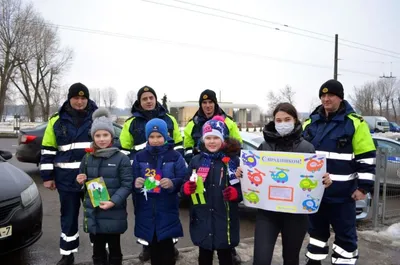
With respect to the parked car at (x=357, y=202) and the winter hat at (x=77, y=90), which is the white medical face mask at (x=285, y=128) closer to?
the winter hat at (x=77, y=90)

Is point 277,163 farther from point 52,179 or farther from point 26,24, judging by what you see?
point 26,24

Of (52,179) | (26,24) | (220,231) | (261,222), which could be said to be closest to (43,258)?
(52,179)

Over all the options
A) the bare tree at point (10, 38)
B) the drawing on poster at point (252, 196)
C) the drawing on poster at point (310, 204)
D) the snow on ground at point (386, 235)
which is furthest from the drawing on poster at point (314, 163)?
the bare tree at point (10, 38)

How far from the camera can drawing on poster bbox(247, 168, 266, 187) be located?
9.76 ft

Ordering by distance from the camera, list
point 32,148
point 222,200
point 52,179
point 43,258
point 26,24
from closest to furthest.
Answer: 1. point 222,200
2. point 52,179
3. point 43,258
4. point 32,148
5. point 26,24

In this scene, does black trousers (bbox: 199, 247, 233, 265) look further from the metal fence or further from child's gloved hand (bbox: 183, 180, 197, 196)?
the metal fence

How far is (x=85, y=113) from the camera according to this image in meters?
3.93

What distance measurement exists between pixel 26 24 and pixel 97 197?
122 ft

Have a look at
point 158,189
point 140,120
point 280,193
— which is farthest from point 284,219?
point 140,120

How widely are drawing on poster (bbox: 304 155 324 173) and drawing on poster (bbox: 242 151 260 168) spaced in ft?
1.43

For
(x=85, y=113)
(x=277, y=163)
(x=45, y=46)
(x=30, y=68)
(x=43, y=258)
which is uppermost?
(x=45, y=46)

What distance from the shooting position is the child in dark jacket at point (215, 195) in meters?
3.08

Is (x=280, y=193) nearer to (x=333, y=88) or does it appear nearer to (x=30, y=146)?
(x=333, y=88)

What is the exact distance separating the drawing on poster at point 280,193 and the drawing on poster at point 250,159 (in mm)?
259
